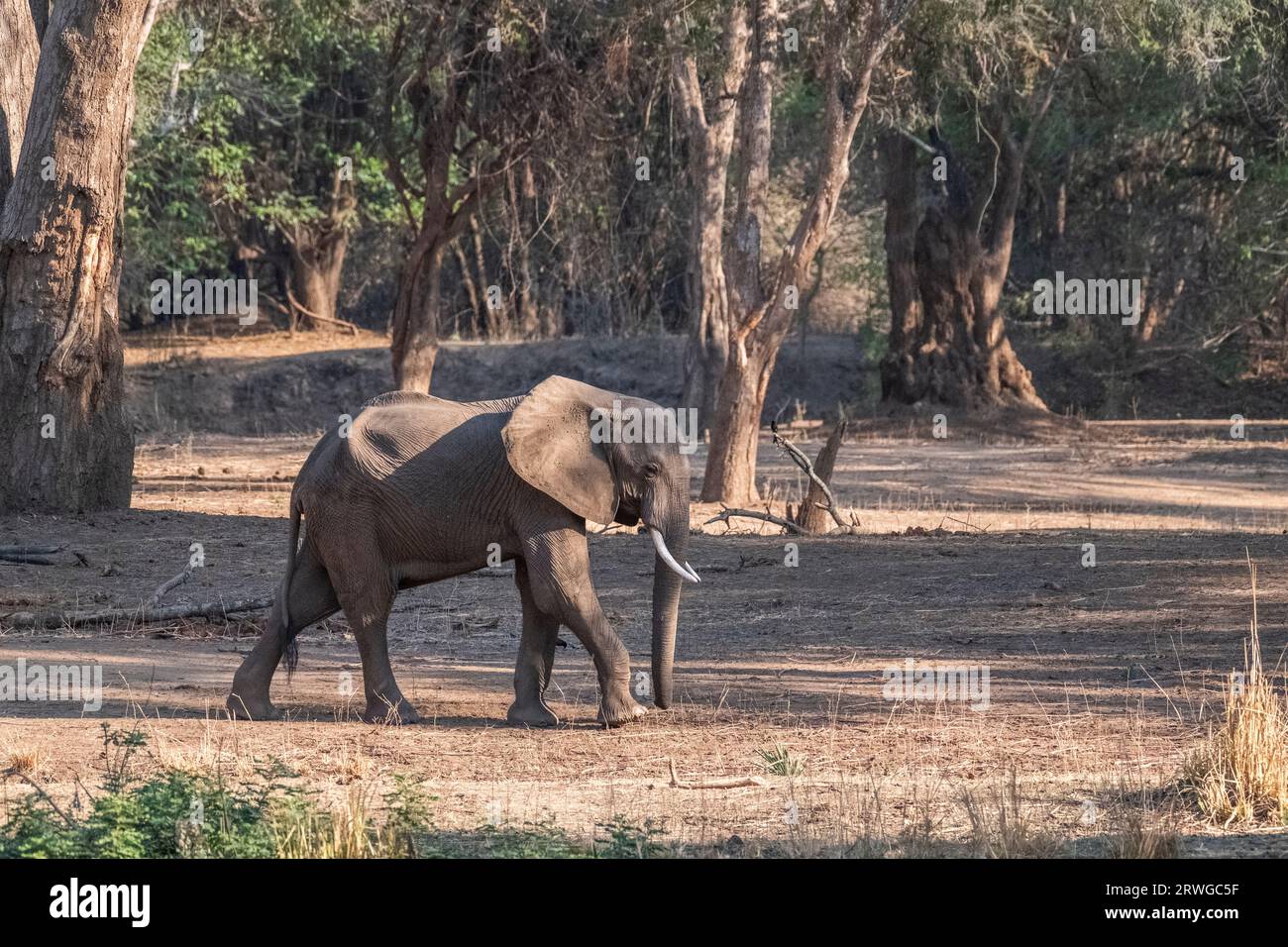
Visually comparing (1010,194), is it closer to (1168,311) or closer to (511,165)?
(1168,311)

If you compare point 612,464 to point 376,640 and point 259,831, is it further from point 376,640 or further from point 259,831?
point 259,831

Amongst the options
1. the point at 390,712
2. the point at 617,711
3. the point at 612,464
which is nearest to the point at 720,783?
the point at 617,711

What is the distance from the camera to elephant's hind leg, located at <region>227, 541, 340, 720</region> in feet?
31.0

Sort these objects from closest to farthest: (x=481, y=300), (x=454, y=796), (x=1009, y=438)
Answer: (x=454, y=796)
(x=1009, y=438)
(x=481, y=300)

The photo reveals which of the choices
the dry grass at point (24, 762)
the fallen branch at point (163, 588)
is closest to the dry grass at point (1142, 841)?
the dry grass at point (24, 762)

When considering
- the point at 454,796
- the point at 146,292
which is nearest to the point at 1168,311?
the point at 146,292

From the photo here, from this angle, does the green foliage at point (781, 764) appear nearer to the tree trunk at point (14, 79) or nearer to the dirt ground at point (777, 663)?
the dirt ground at point (777, 663)

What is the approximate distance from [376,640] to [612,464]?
157 cm

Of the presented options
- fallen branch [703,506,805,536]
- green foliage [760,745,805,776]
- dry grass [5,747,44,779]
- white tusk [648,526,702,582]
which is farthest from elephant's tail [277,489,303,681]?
fallen branch [703,506,805,536]

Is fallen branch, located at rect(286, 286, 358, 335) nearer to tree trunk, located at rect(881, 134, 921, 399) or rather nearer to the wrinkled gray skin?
tree trunk, located at rect(881, 134, 921, 399)

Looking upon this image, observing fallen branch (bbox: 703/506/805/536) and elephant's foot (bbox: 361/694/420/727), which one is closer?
elephant's foot (bbox: 361/694/420/727)

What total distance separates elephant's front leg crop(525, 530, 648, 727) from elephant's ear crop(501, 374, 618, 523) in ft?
0.70

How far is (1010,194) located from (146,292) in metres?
17.3

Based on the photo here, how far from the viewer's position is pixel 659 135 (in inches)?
1264
